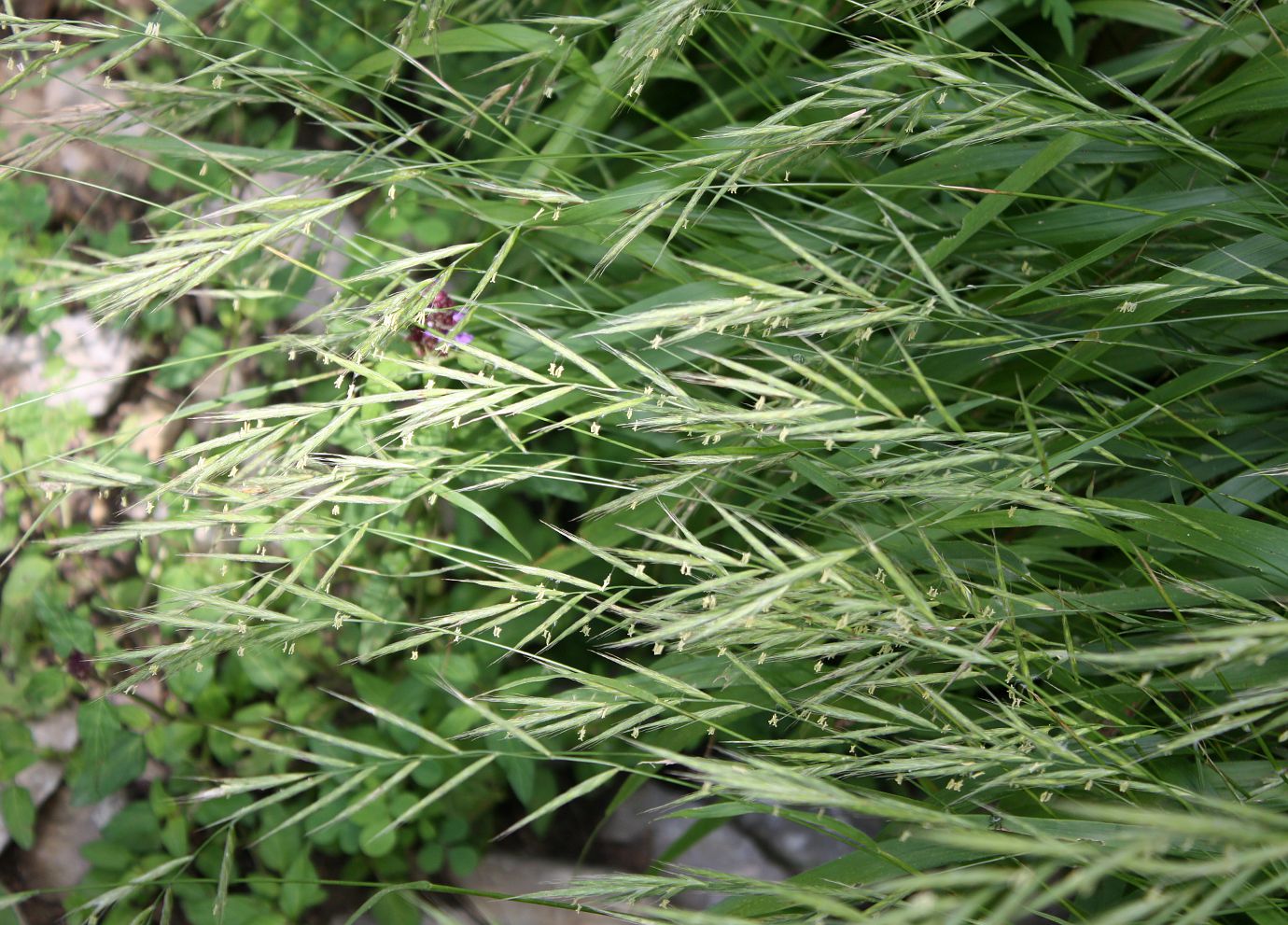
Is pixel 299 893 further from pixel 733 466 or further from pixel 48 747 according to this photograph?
pixel 733 466

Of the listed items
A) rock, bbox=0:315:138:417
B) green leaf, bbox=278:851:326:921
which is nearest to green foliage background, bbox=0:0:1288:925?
green leaf, bbox=278:851:326:921

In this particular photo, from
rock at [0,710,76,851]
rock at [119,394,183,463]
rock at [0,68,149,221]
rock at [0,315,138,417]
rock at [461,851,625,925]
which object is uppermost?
rock at [0,68,149,221]

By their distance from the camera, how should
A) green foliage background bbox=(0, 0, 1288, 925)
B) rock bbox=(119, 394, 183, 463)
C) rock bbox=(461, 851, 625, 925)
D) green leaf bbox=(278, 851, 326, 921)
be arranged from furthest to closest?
1. rock bbox=(119, 394, 183, 463)
2. rock bbox=(461, 851, 625, 925)
3. green leaf bbox=(278, 851, 326, 921)
4. green foliage background bbox=(0, 0, 1288, 925)

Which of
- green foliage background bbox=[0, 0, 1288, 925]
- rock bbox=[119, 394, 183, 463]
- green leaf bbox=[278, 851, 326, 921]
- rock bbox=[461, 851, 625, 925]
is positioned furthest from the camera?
rock bbox=[119, 394, 183, 463]

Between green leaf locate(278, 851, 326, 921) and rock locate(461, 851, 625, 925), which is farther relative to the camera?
rock locate(461, 851, 625, 925)

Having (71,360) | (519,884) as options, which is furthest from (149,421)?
(519,884)

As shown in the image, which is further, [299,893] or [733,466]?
[299,893]

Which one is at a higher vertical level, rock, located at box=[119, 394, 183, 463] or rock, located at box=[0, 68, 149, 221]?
rock, located at box=[0, 68, 149, 221]

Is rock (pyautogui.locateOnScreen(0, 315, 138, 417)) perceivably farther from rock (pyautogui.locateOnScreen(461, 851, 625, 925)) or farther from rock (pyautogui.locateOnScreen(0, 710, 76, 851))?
rock (pyautogui.locateOnScreen(461, 851, 625, 925))
